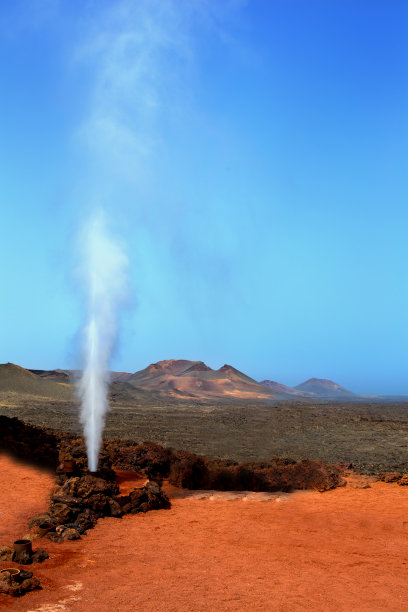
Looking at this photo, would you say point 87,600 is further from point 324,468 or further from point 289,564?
point 324,468

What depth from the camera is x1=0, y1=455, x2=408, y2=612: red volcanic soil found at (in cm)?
794

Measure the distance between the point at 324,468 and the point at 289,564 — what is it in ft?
35.6

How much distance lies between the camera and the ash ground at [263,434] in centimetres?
2745

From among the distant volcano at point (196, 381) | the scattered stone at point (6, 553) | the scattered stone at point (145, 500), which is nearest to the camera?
the scattered stone at point (6, 553)

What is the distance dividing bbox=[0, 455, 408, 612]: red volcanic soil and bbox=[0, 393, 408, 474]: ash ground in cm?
937

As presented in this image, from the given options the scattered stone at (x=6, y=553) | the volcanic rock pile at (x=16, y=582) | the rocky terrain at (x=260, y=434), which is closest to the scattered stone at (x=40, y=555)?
the scattered stone at (x=6, y=553)

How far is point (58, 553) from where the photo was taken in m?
10.0

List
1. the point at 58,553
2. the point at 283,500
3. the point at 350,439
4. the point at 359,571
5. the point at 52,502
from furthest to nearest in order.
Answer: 1. the point at 350,439
2. the point at 283,500
3. the point at 52,502
4. the point at 58,553
5. the point at 359,571

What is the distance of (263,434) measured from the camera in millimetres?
38125

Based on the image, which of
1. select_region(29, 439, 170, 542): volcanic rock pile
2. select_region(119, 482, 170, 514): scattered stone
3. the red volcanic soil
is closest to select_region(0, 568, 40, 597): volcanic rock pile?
the red volcanic soil

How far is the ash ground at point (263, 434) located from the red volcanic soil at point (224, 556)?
9.37 m

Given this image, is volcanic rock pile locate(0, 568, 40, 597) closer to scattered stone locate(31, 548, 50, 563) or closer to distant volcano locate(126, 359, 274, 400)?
scattered stone locate(31, 548, 50, 563)

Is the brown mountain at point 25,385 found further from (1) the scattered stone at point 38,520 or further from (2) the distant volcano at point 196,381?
(1) the scattered stone at point 38,520

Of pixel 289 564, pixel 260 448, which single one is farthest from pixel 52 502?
pixel 260 448
